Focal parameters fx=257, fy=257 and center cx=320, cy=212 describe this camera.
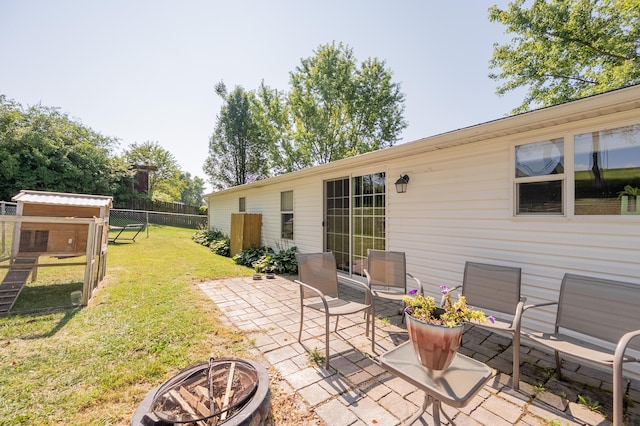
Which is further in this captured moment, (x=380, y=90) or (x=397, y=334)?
(x=380, y=90)

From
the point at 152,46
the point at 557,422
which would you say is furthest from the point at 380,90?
the point at 557,422

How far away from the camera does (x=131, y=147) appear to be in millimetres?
28422

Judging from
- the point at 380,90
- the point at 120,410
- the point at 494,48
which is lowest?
the point at 120,410

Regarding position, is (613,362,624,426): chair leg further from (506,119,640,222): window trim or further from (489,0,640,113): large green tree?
(489,0,640,113): large green tree

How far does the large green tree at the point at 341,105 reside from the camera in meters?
16.2

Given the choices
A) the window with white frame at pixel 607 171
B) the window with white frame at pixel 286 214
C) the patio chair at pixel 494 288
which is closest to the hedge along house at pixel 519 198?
the window with white frame at pixel 607 171

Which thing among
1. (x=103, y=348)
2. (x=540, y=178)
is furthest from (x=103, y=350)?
(x=540, y=178)

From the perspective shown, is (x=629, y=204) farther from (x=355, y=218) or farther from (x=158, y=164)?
(x=158, y=164)

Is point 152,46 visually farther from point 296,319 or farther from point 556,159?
point 556,159

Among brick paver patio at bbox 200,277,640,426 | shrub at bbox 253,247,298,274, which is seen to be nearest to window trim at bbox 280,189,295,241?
shrub at bbox 253,247,298,274

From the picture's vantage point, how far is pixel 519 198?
10.5ft

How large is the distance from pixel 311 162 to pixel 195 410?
53.6ft

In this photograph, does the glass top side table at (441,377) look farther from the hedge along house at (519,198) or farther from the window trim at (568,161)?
the window trim at (568,161)

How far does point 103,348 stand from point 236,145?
20.2 metres
